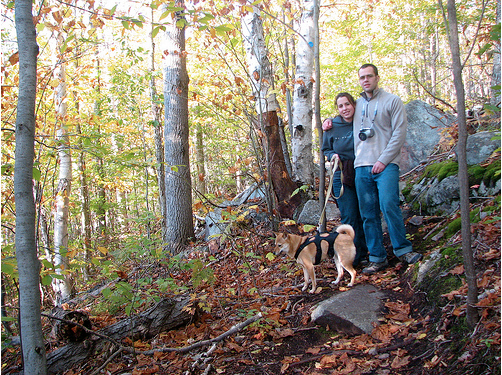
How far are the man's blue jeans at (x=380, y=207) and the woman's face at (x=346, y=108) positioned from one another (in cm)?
73

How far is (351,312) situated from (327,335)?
1.05 feet

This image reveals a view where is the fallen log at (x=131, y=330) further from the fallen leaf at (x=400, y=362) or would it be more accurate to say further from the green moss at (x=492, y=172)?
the green moss at (x=492, y=172)

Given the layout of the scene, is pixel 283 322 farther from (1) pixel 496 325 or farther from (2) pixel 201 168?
(2) pixel 201 168

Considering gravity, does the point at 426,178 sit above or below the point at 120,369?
above

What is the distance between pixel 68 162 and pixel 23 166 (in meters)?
7.19

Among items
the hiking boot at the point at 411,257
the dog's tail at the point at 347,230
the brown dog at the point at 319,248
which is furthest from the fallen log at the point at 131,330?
the hiking boot at the point at 411,257

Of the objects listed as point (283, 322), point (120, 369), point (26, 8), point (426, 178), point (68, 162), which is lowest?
point (120, 369)

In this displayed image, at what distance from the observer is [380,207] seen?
4.05m

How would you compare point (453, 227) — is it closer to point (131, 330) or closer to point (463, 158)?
point (463, 158)

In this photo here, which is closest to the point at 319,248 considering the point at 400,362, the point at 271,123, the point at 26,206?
the point at 400,362

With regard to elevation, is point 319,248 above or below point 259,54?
below

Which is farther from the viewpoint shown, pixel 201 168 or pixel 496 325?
pixel 201 168

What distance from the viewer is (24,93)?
7.72 ft

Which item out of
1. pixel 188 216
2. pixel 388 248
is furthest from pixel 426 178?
pixel 188 216
